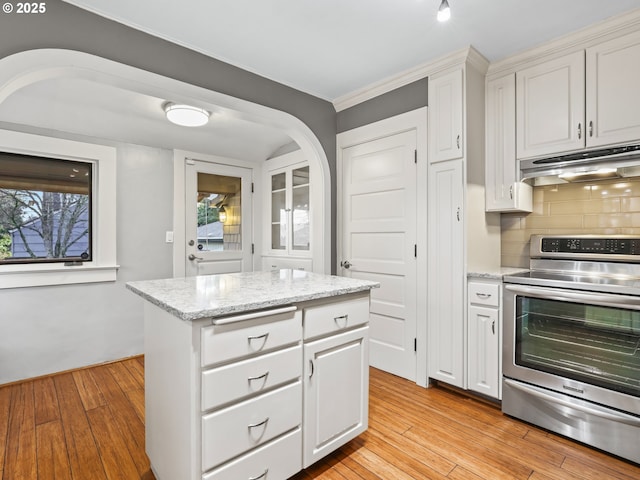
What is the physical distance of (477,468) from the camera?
1706 millimetres

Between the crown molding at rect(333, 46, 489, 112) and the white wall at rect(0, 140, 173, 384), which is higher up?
the crown molding at rect(333, 46, 489, 112)

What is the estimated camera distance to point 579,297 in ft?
6.21

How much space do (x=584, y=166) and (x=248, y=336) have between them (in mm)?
2295

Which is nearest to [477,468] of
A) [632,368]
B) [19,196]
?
[632,368]

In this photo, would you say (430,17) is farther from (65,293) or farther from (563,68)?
(65,293)

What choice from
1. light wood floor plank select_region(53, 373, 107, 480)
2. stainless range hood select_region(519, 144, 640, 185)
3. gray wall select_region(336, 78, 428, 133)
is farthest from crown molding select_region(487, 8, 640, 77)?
light wood floor plank select_region(53, 373, 107, 480)

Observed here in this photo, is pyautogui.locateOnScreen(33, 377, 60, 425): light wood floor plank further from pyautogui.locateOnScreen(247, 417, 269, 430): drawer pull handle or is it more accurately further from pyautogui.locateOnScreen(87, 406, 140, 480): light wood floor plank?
pyautogui.locateOnScreen(247, 417, 269, 430): drawer pull handle

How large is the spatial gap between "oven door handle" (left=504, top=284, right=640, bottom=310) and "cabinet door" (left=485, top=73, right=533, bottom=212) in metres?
0.65

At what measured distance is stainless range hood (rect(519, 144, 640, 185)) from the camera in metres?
1.98

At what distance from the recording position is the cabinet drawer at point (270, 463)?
1312 millimetres

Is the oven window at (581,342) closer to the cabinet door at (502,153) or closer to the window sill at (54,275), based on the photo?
the cabinet door at (502,153)

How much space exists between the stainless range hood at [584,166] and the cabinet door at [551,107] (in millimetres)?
73

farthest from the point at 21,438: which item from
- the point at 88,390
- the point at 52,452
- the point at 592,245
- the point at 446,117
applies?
the point at 592,245

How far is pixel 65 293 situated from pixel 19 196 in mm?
910
